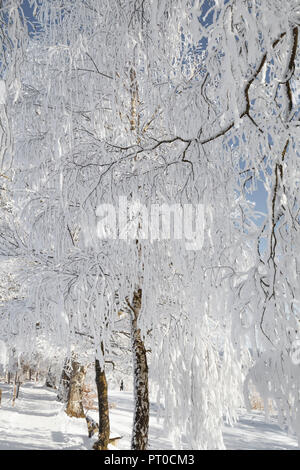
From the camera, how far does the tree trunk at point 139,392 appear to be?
4.09m

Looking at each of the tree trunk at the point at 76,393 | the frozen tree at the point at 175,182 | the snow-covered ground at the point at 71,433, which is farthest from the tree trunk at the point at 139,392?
the tree trunk at the point at 76,393

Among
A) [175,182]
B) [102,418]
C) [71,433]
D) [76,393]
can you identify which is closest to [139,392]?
[175,182]

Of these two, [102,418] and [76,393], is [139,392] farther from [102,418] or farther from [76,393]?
[76,393]

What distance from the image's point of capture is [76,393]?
436 inches

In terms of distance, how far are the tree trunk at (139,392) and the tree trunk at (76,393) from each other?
7.17m

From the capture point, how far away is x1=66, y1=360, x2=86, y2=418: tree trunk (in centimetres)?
1083

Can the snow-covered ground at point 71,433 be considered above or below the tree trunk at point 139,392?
below

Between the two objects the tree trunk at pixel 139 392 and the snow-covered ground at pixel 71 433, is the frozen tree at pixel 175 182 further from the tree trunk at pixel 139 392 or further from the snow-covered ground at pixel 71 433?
the snow-covered ground at pixel 71 433

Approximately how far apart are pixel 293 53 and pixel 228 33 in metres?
0.46

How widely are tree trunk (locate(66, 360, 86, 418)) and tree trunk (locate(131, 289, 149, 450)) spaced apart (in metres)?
7.17

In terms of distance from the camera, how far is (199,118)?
230 centimetres

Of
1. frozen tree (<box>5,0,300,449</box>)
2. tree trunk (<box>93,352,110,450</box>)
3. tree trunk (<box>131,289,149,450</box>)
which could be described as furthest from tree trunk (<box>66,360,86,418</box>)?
frozen tree (<box>5,0,300,449</box>)

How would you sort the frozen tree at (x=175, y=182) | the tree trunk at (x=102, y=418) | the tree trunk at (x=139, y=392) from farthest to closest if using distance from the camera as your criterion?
1. the tree trunk at (x=102, y=418)
2. the tree trunk at (x=139, y=392)
3. the frozen tree at (x=175, y=182)

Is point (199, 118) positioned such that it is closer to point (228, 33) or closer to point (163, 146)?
point (228, 33)
